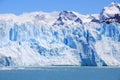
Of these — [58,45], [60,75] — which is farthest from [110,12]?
[60,75]

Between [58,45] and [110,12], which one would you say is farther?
[110,12]

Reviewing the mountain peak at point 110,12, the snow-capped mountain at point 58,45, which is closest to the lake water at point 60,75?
the snow-capped mountain at point 58,45

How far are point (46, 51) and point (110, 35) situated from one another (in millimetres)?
14210

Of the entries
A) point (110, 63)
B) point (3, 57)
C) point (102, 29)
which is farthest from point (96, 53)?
point (3, 57)

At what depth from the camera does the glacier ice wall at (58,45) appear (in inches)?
2928

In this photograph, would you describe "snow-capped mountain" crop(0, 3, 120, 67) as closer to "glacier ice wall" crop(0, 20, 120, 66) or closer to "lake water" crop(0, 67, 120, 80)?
"glacier ice wall" crop(0, 20, 120, 66)

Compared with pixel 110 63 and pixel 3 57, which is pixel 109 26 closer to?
pixel 110 63

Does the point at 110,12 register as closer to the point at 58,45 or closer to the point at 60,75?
the point at 58,45

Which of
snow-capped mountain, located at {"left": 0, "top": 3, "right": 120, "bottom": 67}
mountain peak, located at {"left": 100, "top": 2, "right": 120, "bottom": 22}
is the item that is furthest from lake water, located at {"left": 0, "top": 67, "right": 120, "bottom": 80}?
mountain peak, located at {"left": 100, "top": 2, "right": 120, "bottom": 22}

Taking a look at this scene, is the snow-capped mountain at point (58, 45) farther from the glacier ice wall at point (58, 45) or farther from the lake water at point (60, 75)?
the lake water at point (60, 75)

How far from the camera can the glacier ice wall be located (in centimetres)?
7438

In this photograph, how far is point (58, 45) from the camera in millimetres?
78875

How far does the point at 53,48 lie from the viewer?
77.2 m

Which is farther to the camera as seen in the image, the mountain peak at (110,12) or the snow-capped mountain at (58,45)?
the mountain peak at (110,12)
